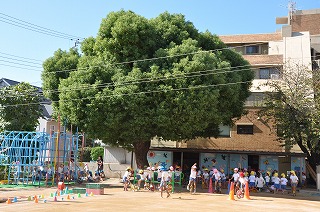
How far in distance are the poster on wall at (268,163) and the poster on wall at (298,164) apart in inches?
51.2

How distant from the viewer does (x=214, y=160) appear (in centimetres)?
3186

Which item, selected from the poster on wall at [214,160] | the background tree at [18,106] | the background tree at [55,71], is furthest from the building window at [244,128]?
the background tree at [18,106]

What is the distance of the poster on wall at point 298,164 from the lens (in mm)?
30266

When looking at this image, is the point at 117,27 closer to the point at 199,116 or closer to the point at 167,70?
the point at 167,70

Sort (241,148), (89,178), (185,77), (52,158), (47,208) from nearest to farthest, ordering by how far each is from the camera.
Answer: (47,208)
(185,77)
(52,158)
(89,178)
(241,148)

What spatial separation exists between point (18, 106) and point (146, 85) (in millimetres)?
14170

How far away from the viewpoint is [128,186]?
25.1m

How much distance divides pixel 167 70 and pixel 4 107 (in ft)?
→ 53.6

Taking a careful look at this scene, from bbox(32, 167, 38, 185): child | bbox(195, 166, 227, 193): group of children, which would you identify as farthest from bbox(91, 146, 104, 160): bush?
bbox(195, 166, 227, 193): group of children

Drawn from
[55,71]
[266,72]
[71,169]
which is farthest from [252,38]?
[71,169]

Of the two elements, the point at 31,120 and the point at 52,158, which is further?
the point at 31,120

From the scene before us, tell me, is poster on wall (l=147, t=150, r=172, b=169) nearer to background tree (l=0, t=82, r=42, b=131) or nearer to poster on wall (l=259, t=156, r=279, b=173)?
poster on wall (l=259, t=156, r=279, b=173)

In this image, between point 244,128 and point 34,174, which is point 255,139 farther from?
point 34,174

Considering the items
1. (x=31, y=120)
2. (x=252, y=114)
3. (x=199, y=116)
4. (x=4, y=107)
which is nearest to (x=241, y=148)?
(x=252, y=114)
